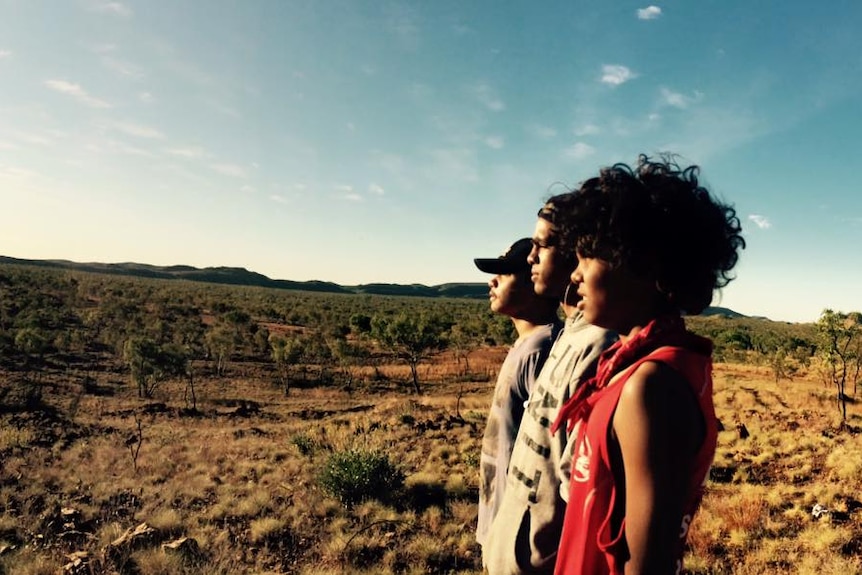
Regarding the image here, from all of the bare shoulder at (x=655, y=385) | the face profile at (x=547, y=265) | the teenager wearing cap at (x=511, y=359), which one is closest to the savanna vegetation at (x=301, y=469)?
the teenager wearing cap at (x=511, y=359)

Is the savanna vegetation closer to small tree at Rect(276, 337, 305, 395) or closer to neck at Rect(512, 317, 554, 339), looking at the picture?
small tree at Rect(276, 337, 305, 395)

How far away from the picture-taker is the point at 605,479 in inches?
47.9

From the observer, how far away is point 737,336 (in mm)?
45031

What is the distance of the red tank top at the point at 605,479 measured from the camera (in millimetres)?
1172

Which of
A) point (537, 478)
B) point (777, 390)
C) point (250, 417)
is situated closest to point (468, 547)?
point (537, 478)

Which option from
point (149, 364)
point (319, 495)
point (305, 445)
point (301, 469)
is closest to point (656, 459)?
point (319, 495)

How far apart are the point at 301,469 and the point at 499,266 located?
966cm

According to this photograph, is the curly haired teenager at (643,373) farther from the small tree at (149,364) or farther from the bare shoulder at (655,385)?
the small tree at (149,364)

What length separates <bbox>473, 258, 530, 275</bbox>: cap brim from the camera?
9.05 feet

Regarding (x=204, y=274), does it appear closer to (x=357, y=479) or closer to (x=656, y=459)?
(x=357, y=479)

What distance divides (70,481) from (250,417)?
10.2 metres

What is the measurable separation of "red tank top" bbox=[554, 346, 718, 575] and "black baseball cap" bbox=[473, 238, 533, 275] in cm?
144

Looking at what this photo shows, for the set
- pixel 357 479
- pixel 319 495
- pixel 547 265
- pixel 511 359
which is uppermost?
pixel 547 265

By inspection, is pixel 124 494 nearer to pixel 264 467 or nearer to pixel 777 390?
pixel 264 467
